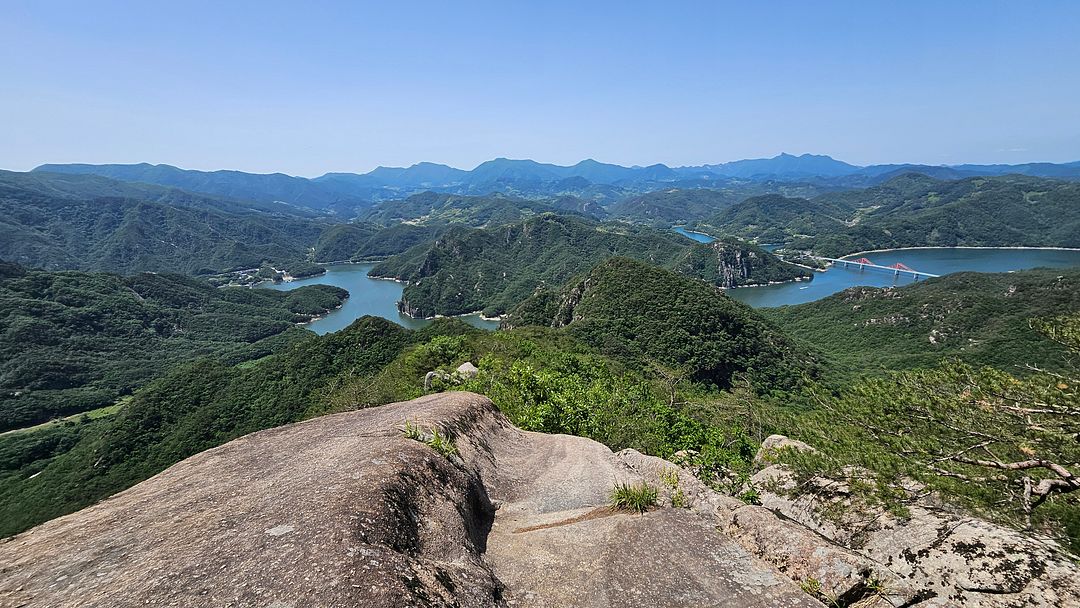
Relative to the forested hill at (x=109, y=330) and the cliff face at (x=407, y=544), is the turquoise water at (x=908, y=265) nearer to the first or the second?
the cliff face at (x=407, y=544)

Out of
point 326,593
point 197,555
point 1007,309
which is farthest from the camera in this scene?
point 1007,309

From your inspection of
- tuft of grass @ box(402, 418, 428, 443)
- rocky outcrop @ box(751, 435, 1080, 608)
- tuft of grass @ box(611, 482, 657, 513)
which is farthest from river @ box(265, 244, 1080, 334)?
rocky outcrop @ box(751, 435, 1080, 608)

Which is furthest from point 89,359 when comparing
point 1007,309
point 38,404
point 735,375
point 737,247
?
point 737,247

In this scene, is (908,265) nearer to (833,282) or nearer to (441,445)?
(833,282)

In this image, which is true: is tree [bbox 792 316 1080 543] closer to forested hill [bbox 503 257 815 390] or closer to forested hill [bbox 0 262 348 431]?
forested hill [bbox 503 257 815 390]

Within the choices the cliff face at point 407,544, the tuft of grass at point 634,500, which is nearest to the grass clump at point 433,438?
the cliff face at point 407,544

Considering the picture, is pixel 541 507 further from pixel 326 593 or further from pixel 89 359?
pixel 89 359
